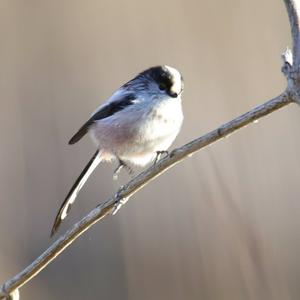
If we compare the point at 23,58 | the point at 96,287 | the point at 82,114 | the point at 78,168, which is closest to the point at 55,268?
the point at 96,287

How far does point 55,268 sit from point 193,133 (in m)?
0.68

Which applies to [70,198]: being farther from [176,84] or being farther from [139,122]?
Result: [176,84]

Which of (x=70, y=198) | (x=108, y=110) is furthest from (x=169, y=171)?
(x=70, y=198)

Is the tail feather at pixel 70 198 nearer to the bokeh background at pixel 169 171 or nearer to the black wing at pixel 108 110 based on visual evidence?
the black wing at pixel 108 110

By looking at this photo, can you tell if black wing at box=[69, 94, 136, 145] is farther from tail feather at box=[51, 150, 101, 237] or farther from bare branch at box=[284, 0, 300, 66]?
bare branch at box=[284, 0, 300, 66]

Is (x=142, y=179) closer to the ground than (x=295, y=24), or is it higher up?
closer to the ground

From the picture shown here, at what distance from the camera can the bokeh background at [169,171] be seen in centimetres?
218

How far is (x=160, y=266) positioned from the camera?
2.24 metres

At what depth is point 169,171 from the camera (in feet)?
7.41

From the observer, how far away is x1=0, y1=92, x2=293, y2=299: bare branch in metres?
0.86

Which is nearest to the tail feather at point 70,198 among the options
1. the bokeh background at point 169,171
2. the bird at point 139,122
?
the bird at point 139,122

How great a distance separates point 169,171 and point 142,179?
1.23 m

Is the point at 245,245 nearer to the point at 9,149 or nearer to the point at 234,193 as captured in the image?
the point at 234,193

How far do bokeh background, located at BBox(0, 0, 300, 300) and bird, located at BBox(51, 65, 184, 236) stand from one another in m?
0.58
